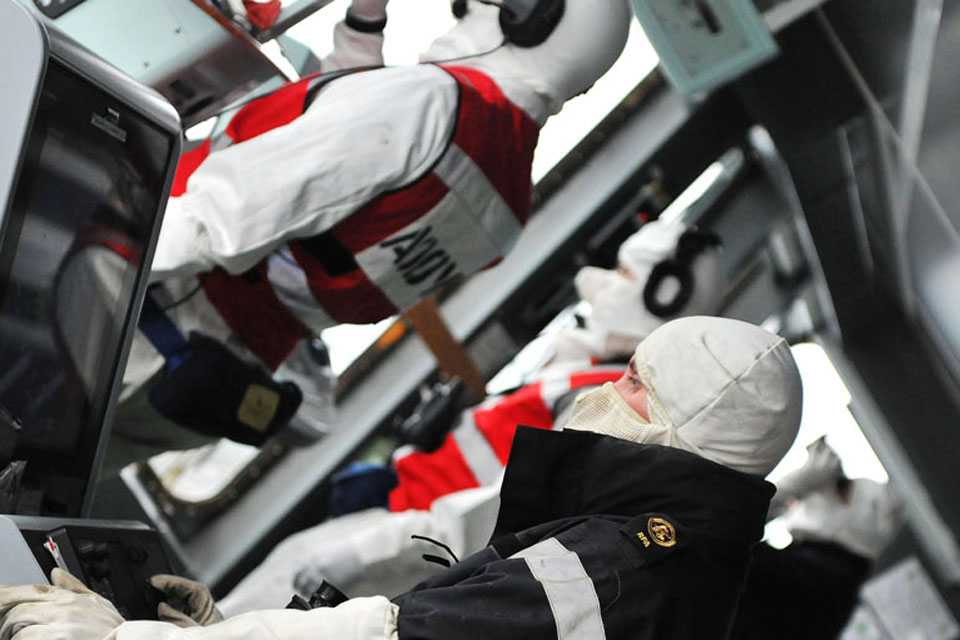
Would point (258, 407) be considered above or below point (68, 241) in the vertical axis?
below

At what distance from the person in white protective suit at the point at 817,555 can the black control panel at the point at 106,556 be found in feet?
5.40

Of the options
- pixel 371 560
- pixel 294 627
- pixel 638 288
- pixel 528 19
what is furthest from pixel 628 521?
pixel 638 288

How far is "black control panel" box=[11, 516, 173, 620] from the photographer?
1443 mm

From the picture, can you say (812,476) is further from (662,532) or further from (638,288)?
(662,532)

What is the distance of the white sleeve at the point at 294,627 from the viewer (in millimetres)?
1295

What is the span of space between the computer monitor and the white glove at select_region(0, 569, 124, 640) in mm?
262

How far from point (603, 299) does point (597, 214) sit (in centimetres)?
108

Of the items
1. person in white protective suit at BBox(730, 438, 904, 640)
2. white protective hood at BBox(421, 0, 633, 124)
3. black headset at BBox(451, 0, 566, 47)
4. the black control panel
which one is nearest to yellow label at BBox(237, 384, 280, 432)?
the black control panel

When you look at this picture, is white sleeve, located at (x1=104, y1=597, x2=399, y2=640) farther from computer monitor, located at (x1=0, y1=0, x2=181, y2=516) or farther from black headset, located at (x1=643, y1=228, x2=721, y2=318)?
black headset, located at (x1=643, y1=228, x2=721, y2=318)

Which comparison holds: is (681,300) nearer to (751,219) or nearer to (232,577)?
(232,577)

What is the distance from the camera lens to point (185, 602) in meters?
1.67

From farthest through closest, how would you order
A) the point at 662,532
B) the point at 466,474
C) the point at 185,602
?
1. the point at 466,474
2. the point at 185,602
3. the point at 662,532

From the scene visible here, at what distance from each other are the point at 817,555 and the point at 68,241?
2.63 meters

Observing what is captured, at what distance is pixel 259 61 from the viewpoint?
7.18 ft
